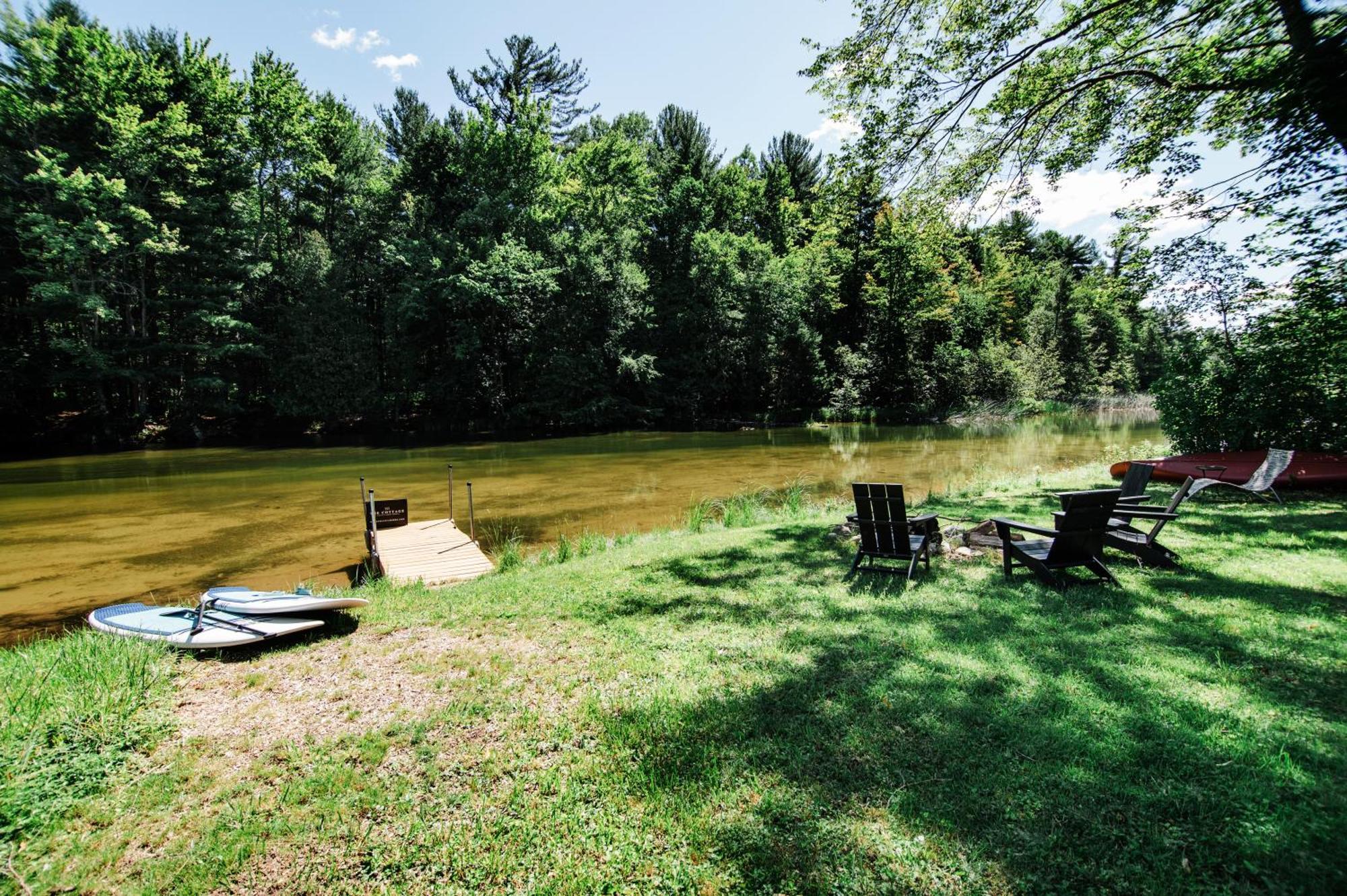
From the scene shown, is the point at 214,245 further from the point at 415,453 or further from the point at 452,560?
the point at 452,560

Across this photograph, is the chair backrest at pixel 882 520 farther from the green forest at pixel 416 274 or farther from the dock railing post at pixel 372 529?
the green forest at pixel 416 274

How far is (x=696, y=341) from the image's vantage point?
126 feet

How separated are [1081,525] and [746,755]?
448 cm

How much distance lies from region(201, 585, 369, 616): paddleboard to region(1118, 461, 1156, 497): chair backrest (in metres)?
9.56

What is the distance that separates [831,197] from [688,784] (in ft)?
38.0

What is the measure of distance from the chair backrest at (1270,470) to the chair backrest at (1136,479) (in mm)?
3341

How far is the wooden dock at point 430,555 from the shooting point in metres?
8.19

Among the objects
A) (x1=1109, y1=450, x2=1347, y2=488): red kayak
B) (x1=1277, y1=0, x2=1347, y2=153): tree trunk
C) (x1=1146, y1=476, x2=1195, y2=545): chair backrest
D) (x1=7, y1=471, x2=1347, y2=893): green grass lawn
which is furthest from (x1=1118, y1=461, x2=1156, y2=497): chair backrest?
(x1=1277, y1=0, x2=1347, y2=153): tree trunk

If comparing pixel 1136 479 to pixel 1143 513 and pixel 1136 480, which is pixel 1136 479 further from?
pixel 1143 513

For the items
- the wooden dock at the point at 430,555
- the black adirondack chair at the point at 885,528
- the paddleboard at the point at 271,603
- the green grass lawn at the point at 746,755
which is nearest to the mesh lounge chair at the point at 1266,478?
the green grass lawn at the point at 746,755

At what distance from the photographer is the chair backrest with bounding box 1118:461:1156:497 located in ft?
25.5

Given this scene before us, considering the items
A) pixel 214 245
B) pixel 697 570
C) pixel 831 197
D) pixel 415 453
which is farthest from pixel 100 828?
pixel 214 245

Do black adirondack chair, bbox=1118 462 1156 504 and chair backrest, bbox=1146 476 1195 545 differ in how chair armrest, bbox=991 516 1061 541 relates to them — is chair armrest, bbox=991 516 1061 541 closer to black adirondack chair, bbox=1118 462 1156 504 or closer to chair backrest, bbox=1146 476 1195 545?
chair backrest, bbox=1146 476 1195 545

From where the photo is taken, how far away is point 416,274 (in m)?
33.8
